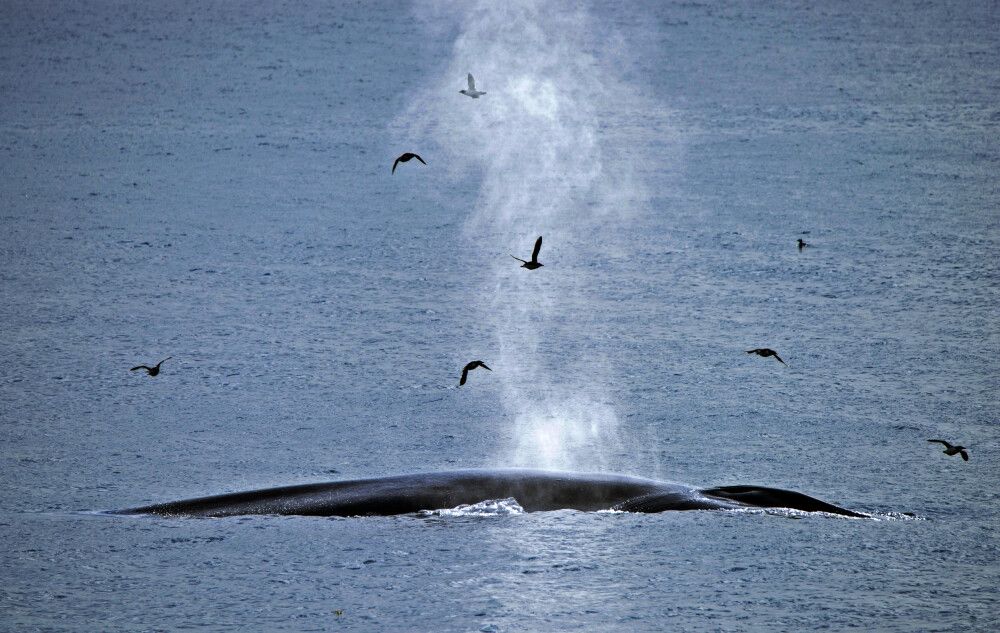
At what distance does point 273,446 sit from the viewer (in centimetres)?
888

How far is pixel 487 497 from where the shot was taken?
25.5 feet

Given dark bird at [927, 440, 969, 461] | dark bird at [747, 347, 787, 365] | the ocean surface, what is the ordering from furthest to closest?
dark bird at [747, 347, 787, 365], dark bird at [927, 440, 969, 461], the ocean surface

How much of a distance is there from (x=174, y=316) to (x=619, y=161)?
5569mm

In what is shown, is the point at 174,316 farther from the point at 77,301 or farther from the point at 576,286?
the point at 576,286

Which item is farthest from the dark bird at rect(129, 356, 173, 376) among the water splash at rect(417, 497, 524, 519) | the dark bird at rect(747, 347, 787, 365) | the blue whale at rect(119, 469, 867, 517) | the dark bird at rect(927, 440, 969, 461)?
the dark bird at rect(927, 440, 969, 461)

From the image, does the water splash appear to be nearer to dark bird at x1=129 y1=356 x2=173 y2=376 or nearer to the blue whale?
the blue whale

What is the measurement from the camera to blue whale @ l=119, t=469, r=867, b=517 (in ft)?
25.3

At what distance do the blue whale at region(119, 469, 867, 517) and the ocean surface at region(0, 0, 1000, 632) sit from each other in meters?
0.14

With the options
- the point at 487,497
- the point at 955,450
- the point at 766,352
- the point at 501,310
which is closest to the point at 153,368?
the point at 501,310

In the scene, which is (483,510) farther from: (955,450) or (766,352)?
(766,352)

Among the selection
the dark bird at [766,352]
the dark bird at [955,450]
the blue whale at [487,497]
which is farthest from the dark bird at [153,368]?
the dark bird at [955,450]

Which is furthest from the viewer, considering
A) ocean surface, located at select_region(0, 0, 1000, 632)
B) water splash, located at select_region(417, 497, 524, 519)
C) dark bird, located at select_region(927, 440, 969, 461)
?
dark bird, located at select_region(927, 440, 969, 461)

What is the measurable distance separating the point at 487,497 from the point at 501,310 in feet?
13.7

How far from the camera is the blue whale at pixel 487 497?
25.3ft
